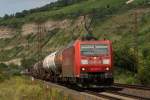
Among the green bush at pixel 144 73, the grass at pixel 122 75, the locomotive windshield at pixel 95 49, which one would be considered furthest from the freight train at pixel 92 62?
the grass at pixel 122 75

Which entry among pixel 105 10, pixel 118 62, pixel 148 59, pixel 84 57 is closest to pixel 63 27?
pixel 105 10

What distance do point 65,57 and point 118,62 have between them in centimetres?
2739

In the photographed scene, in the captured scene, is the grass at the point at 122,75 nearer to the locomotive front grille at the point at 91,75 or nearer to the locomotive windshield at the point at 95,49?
the locomotive windshield at the point at 95,49

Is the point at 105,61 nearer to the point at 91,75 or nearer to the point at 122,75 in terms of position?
the point at 91,75

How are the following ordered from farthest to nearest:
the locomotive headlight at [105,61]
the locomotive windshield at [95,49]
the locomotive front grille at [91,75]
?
the locomotive windshield at [95,49], the locomotive headlight at [105,61], the locomotive front grille at [91,75]

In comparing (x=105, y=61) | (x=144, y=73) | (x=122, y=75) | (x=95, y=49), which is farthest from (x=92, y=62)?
(x=122, y=75)

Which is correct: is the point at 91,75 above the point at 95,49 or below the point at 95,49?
below

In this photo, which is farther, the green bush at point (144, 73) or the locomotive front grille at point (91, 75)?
the green bush at point (144, 73)

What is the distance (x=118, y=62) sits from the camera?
70062 mm

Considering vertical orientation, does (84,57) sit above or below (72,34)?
below

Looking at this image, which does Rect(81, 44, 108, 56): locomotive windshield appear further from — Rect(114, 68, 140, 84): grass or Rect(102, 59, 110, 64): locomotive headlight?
Rect(114, 68, 140, 84): grass

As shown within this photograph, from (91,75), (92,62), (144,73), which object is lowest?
(91,75)

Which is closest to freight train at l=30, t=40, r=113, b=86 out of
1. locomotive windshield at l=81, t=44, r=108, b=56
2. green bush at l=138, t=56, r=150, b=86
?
locomotive windshield at l=81, t=44, r=108, b=56

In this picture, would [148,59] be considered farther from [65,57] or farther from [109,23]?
[109,23]
